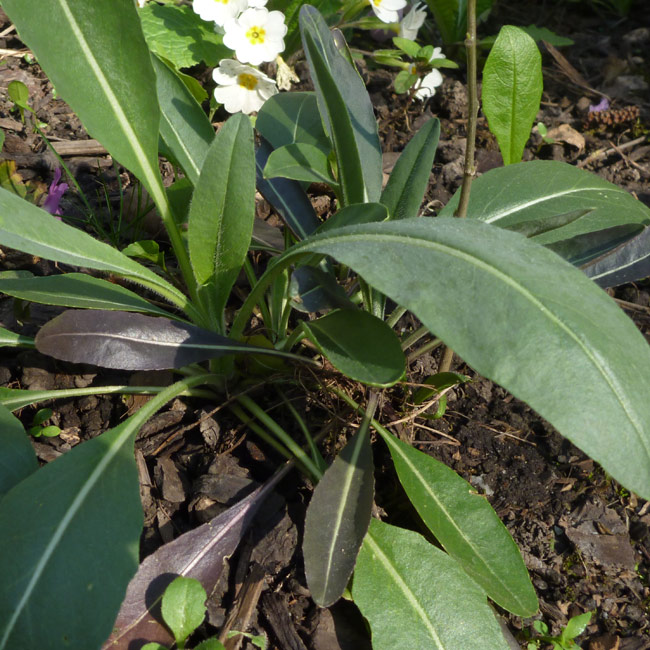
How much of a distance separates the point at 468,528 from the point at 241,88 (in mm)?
1371

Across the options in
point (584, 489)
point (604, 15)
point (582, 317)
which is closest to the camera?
point (582, 317)

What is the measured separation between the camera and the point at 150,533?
1.38 metres

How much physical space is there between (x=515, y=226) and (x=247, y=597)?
0.92 m

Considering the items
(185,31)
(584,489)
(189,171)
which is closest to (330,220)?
(189,171)

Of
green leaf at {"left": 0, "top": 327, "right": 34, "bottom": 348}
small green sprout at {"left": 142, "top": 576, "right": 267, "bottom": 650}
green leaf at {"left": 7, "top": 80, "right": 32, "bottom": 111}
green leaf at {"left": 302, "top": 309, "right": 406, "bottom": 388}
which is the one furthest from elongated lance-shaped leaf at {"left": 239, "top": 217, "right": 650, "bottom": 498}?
green leaf at {"left": 7, "top": 80, "right": 32, "bottom": 111}

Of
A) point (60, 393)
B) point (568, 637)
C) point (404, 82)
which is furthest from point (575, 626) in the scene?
point (404, 82)

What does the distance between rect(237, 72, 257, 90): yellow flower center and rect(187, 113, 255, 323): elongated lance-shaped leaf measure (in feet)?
2.24

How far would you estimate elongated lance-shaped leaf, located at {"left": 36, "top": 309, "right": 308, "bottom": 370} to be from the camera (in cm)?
122

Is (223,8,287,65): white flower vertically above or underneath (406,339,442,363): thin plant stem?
above

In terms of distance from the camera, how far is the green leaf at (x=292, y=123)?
170 cm

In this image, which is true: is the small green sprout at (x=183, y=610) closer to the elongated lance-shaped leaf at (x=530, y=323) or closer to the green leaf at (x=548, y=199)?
the elongated lance-shaped leaf at (x=530, y=323)

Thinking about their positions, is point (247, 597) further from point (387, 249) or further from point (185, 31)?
point (185, 31)

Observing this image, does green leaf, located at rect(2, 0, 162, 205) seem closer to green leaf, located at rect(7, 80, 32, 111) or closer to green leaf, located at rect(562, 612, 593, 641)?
green leaf, located at rect(7, 80, 32, 111)

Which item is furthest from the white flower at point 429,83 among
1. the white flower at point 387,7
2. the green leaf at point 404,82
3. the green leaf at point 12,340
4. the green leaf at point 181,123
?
the green leaf at point 12,340
